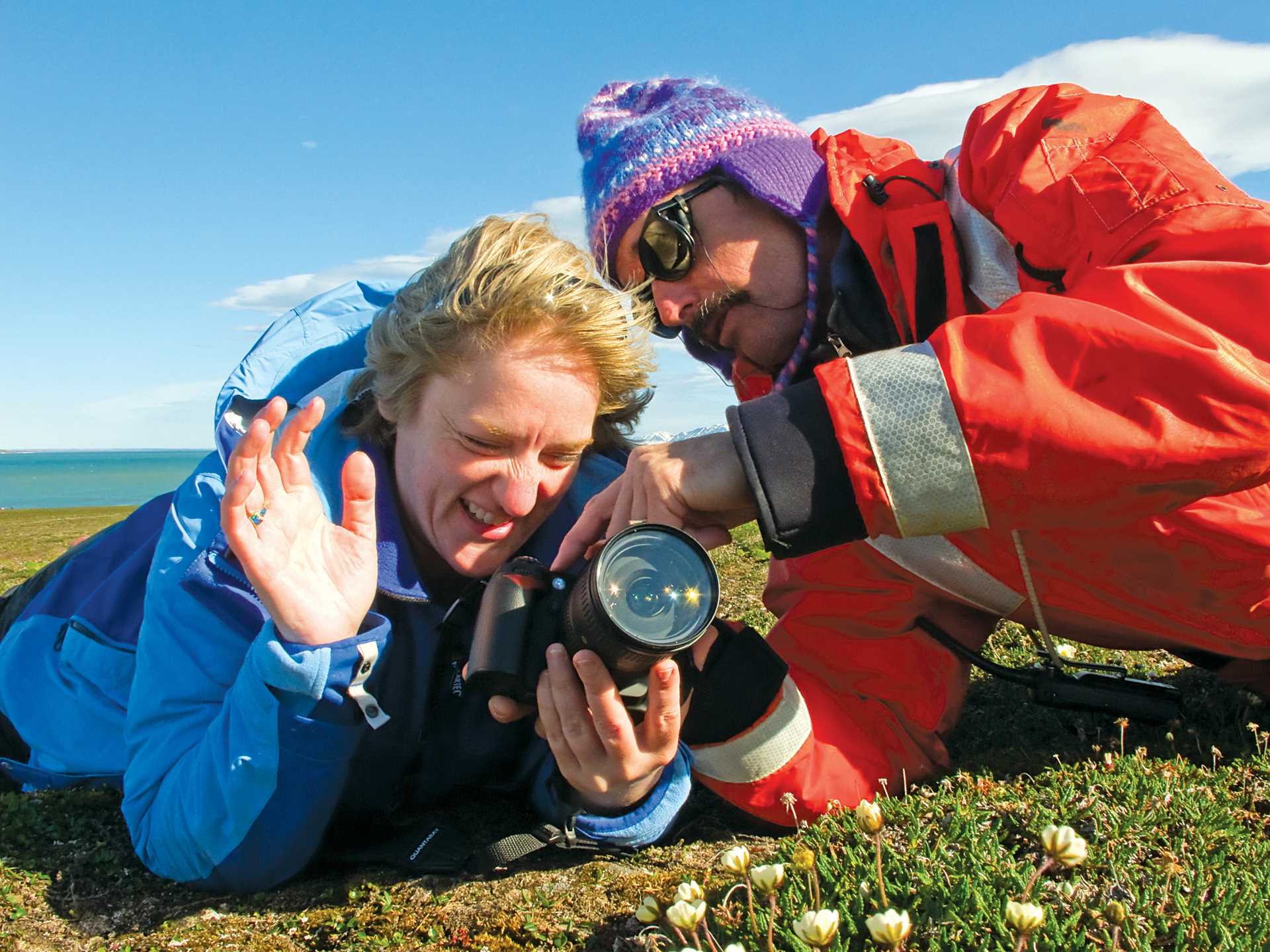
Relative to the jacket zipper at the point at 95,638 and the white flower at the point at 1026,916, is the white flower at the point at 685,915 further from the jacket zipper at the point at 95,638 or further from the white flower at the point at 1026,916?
the jacket zipper at the point at 95,638

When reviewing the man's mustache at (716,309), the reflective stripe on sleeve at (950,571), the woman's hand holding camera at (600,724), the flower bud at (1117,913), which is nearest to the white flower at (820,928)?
the flower bud at (1117,913)

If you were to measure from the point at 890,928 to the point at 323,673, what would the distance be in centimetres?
163

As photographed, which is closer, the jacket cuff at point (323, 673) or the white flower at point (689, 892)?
the white flower at point (689, 892)

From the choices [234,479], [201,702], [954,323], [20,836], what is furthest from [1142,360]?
[20,836]

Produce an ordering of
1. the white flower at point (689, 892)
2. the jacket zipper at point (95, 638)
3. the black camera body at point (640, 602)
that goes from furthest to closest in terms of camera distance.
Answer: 1. the jacket zipper at point (95, 638)
2. the black camera body at point (640, 602)
3. the white flower at point (689, 892)

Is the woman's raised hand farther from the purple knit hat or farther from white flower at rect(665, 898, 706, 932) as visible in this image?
the purple knit hat

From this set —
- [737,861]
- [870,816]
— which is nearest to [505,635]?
[737,861]

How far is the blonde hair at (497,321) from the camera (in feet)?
11.0

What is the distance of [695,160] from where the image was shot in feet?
13.9

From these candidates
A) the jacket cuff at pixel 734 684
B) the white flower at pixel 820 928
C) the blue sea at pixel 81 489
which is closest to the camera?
the white flower at pixel 820 928

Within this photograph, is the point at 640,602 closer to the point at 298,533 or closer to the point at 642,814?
the point at 642,814

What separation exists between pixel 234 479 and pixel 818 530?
162 centimetres

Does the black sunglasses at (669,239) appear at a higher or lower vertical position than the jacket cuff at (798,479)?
higher

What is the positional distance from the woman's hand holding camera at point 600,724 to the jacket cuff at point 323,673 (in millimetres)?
510
